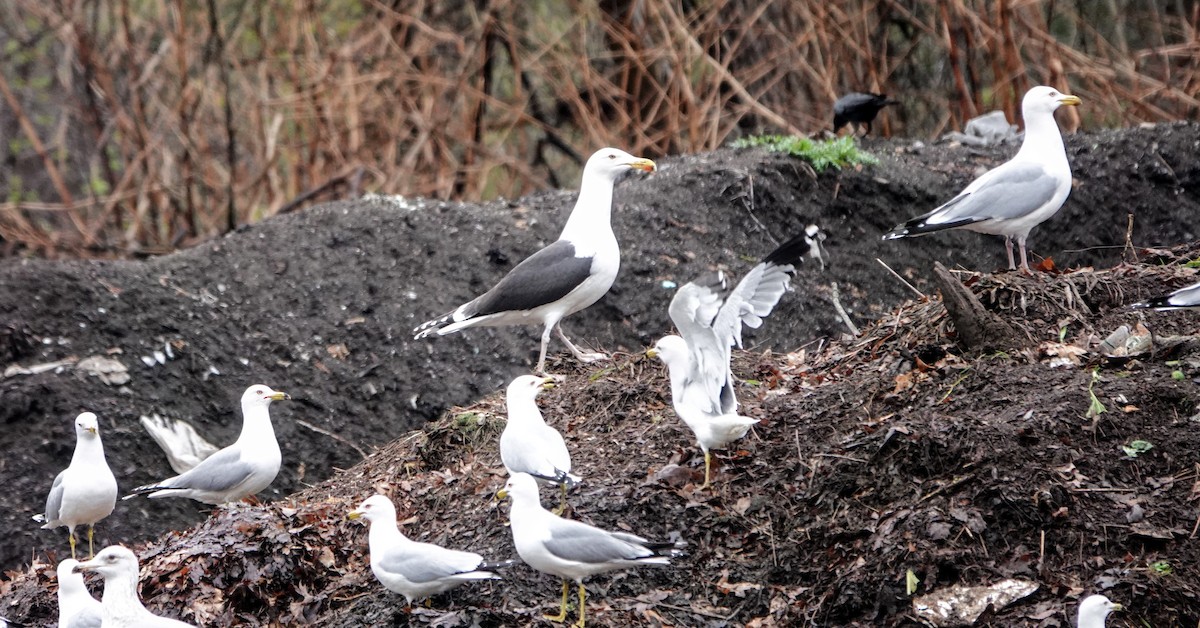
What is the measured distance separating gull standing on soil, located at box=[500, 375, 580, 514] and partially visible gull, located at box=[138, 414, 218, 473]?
350 cm

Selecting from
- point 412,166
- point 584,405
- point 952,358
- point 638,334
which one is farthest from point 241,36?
point 952,358

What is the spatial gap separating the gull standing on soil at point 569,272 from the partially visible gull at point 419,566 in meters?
2.18

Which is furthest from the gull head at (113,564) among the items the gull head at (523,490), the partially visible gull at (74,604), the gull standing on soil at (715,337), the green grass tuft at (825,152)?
the green grass tuft at (825,152)

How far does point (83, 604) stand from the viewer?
18.1ft

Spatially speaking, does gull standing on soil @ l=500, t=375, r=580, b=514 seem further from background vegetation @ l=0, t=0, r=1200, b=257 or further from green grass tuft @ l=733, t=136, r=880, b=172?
background vegetation @ l=0, t=0, r=1200, b=257

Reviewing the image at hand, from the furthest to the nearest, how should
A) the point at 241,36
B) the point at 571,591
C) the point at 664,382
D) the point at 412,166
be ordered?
the point at 241,36
the point at 412,166
the point at 664,382
the point at 571,591

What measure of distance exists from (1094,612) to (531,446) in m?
2.30

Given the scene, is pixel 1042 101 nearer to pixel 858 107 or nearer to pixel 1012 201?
pixel 1012 201

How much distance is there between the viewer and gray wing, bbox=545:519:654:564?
4.66 metres

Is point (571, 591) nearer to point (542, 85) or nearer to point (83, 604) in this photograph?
point (83, 604)

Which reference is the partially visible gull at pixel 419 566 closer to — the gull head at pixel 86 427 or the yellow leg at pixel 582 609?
the yellow leg at pixel 582 609

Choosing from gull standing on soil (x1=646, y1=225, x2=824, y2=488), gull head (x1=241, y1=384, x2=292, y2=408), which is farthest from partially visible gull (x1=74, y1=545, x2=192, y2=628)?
gull standing on soil (x1=646, y1=225, x2=824, y2=488)

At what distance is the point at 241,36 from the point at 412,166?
294 cm

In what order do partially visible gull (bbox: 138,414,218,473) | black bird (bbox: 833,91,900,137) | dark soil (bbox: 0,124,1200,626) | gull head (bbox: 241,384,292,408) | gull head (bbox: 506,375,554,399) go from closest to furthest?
1. dark soil (bbox: 0,124,1200,626)
2. gull head (bbox: 506,375,554,399)
3. gull head (bbox: 241,384,292,408)
4. partially visible gull (bbox: 138,414,218,473)
5. black bird (bbox: 833,91,900,137)
